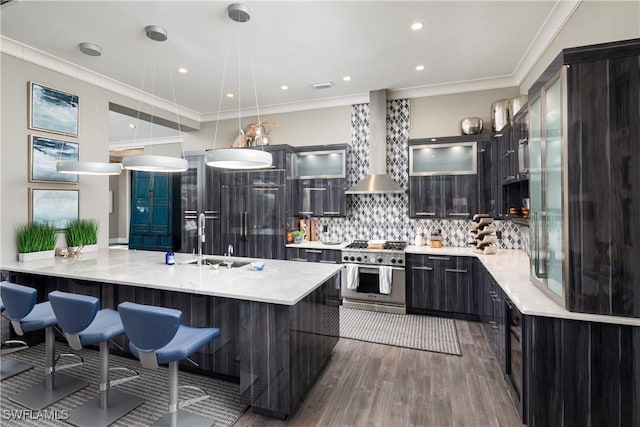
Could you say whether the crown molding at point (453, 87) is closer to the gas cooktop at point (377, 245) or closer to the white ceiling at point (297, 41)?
the white ceiling at point (297, 41)

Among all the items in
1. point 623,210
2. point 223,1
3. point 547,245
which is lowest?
point 547,245

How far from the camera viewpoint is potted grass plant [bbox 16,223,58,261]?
3.40 m

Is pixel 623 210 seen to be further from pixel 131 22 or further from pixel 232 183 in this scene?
pixel 232 183

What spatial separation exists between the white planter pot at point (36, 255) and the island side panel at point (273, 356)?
9.60ft

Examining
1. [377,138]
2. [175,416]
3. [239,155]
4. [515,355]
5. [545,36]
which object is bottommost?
[175,416]

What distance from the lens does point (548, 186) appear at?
2.07 m

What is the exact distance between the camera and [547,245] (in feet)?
6.97

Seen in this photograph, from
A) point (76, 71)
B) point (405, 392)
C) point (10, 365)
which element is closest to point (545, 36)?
point (405, 392)

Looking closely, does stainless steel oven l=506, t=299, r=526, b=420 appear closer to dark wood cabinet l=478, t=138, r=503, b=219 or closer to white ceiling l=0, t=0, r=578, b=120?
dark wood cabinet l=478, t=138, r=503, b=219

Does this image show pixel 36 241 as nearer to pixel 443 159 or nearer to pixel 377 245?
pixel 377 245

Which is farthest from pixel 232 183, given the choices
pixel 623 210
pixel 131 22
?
pixel 623 210

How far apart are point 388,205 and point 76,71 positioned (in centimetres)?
476

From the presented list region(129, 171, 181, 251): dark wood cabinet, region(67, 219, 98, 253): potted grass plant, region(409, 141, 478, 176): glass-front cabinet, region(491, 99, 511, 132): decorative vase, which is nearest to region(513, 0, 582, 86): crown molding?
region(491, 99, 511, 132): decorative vase

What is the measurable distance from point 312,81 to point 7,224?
4066mm
